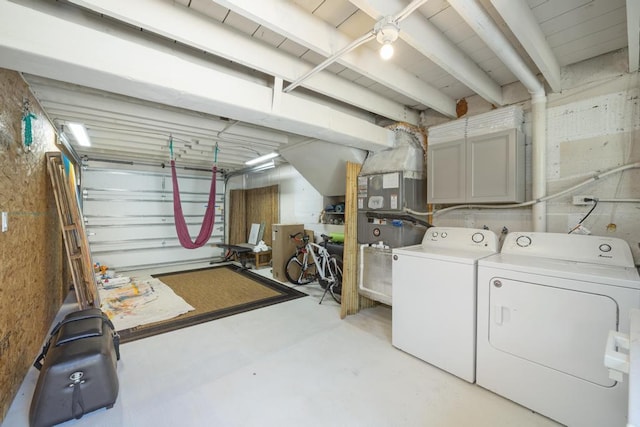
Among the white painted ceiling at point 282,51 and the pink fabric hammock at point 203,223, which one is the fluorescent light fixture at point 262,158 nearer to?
the pink fabric hammock at point 203,223

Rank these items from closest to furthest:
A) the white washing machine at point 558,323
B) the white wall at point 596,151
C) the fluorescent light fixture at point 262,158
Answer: the white washing machine at point 558,323
the white wall at point 596,151
the fluorescent light fixture at point 262,158

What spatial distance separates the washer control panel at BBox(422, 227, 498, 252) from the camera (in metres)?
2.51

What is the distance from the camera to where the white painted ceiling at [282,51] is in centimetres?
146

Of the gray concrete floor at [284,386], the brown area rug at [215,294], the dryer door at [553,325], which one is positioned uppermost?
the dryer door at [553,325]

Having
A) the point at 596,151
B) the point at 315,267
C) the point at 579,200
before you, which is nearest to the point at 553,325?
the point at 579,200

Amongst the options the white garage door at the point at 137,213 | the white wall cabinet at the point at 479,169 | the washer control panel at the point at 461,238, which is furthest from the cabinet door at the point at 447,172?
the white garage door at the point at 137,213

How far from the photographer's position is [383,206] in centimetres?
315

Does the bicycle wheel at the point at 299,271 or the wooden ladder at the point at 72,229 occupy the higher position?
the wooden ladder at the point at 72,229

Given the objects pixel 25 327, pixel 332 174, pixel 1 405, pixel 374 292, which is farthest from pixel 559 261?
pixel 25 327

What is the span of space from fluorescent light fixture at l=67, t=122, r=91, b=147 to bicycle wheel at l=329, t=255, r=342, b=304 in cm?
382

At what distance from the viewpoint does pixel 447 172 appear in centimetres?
282

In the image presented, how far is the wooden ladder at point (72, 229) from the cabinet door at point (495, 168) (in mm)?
3920

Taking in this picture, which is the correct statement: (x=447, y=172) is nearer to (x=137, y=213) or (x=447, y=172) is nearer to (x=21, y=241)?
(x=21, y=241)

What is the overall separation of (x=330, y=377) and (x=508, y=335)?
4.48 feet
